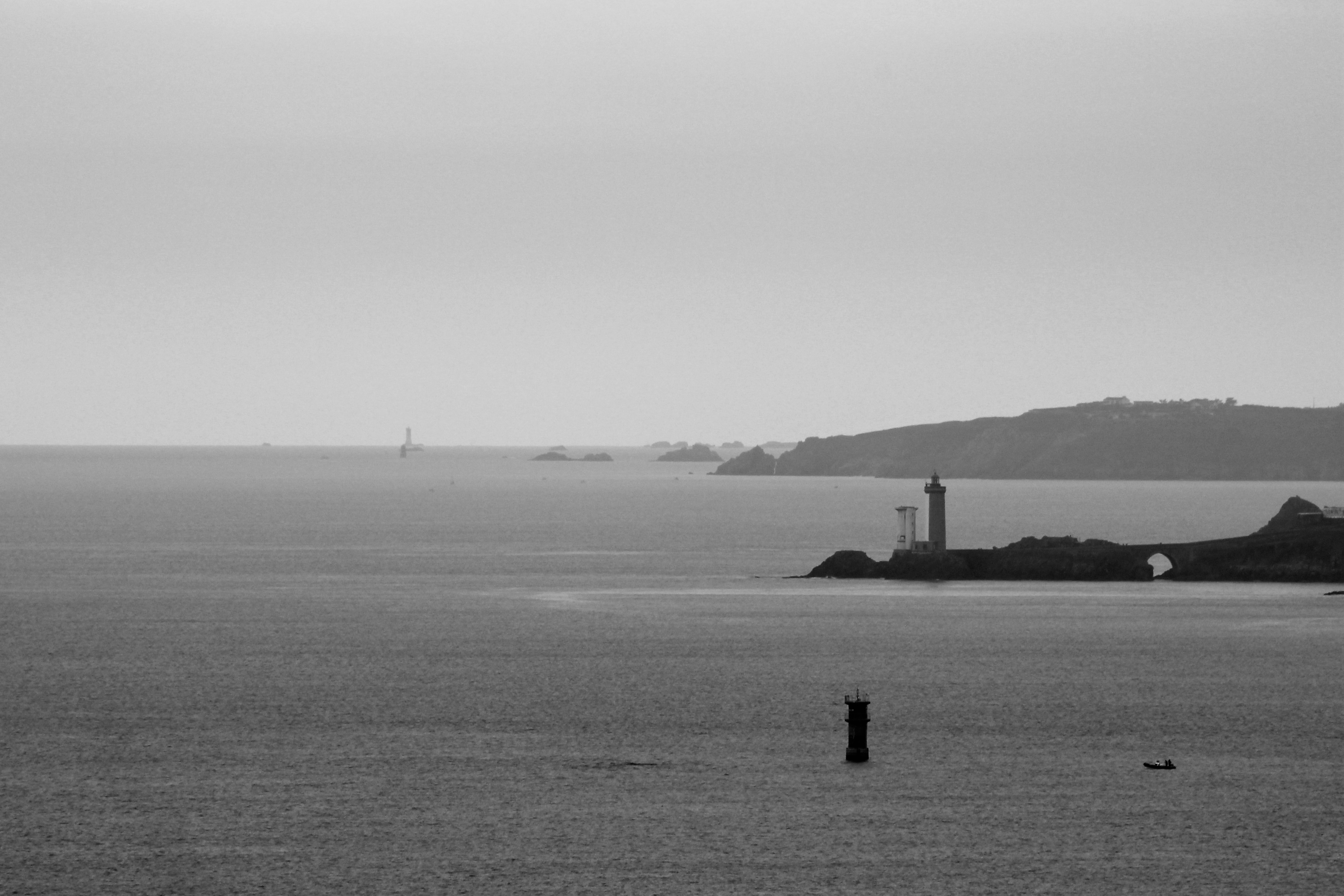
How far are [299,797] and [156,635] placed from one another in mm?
37089

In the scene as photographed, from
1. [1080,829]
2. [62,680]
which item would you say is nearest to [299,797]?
[1080,829]

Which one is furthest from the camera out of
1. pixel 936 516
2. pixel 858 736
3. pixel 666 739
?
pixel 936 516

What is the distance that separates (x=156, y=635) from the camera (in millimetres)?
71688

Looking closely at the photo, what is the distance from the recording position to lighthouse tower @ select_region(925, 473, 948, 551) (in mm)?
98688

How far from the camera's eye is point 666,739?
45.7 meters

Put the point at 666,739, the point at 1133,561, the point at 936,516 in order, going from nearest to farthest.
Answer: the point at 666,739, the point at 936,516, the point at 1133,561

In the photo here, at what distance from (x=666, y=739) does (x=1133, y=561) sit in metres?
62.3

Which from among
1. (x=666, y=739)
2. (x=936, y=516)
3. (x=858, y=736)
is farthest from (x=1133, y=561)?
(x=858, y=736)

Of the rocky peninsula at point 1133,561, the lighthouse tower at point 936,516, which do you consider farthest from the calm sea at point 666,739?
the lighthouse tower at point 936,516

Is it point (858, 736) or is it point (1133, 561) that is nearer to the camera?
point (858, 736)

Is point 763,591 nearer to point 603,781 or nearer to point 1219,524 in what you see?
point 603,781

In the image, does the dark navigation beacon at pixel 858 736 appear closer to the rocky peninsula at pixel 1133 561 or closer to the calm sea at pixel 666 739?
the calm sea at pixel 666 739

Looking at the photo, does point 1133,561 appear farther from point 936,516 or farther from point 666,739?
point 666,739

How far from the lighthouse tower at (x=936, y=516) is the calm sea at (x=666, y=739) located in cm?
573
